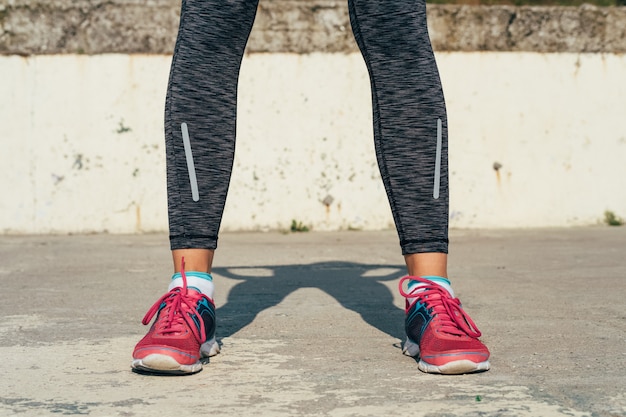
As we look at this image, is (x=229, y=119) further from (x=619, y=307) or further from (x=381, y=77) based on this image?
(x=619, y=307)

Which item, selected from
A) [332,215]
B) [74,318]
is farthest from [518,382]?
[332,215]

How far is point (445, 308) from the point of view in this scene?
166cm

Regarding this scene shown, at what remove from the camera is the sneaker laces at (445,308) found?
162 cm

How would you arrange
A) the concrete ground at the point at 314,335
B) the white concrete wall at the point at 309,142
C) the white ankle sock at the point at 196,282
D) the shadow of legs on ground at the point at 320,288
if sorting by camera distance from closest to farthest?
the concrete ground at the point at 314,335 → the white ankle sock at the point at 196,282 → the shadow of legs on ground at the point at 320,288 → the white concrete wall at the point at 309,142

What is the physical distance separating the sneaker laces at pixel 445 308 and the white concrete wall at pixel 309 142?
2740 mm

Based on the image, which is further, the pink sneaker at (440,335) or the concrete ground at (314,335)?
the pink sneaker at (440,335)

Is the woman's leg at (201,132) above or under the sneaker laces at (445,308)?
above

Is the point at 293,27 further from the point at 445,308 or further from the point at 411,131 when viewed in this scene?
the point at 445,308

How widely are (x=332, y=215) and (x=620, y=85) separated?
171 centimetres

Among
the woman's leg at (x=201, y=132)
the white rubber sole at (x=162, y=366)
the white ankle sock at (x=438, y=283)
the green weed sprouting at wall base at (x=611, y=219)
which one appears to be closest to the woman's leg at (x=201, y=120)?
the woman's leg at (x=201, y=132)

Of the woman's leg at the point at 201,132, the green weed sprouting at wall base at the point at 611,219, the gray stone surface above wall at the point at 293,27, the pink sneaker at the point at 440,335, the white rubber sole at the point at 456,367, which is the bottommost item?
the green weed sprouting at wall base at the point at 611,219

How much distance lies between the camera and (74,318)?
7.00 feet

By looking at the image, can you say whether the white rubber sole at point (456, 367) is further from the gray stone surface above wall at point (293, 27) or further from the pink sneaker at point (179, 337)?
the gray stone surface above wall at point (293, 27)

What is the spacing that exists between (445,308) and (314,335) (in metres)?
0.35
